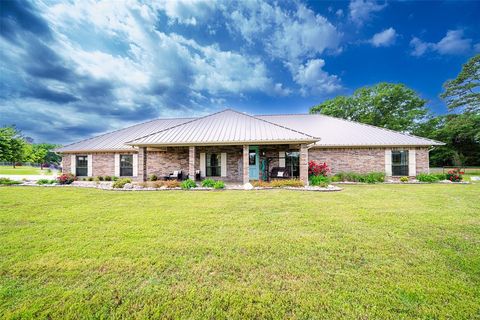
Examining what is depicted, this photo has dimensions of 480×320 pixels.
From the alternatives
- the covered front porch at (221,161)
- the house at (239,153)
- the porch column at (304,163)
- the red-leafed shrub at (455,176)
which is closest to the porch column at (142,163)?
the house at (239,153)

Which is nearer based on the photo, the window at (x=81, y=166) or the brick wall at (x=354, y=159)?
the brick wall at (x=354, y=159)

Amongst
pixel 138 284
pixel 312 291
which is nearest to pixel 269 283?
pixel 312 291

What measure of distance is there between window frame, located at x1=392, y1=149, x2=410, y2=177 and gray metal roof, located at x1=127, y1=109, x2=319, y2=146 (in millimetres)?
8209

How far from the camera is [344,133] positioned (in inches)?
551

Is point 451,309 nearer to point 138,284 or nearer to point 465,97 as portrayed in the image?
point 138,284

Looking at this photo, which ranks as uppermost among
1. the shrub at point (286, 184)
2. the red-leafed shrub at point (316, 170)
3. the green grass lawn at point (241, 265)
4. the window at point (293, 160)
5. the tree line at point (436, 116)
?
the tree line at point (436, 116)

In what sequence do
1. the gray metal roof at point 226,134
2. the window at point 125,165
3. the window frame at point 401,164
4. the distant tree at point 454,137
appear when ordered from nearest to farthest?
the gray metal roof at point 226,134, the window frame at point 401,164, the window at point 125,165, the distant tree at point 454,137

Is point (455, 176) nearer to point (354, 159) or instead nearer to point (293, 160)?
point (354, 159)

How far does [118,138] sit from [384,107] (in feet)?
115

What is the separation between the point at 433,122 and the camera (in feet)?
81.9

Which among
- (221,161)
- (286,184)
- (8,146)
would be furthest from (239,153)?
(8,146)

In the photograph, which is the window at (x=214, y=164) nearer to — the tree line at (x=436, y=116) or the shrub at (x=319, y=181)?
the shrub at (x=319, y=181)

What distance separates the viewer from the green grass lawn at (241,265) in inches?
73.0

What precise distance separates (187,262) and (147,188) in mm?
8274
